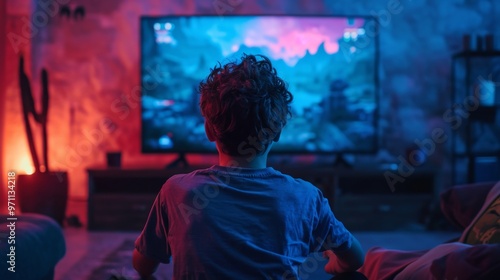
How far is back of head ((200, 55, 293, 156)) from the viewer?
96cm

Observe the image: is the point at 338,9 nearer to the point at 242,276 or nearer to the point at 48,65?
the point at 48,65

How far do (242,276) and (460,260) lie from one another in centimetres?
38

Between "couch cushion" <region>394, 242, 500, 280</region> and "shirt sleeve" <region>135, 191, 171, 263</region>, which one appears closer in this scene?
"couch cushion" <region>394, 242, 500, 280</region>

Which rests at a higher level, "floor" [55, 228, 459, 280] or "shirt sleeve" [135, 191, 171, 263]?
"shirt sleeve" [135, 191, 171, 263]

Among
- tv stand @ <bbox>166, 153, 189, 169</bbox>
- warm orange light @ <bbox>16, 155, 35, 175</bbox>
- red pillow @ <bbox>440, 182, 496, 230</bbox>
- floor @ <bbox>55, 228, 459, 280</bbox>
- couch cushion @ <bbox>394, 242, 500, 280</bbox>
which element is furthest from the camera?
warm orange light @ <bbox>16, 155, 35, 175</bbox>

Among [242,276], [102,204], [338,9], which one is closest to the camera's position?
[242,276]

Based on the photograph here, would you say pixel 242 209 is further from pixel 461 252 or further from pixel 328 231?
pixel 461 252

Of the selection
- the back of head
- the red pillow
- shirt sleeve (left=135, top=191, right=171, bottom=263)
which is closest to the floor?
the red pillow

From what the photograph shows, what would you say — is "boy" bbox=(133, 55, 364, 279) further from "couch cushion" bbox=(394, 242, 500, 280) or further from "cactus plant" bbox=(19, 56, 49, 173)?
"cactus plant" bbox=(19, 56, 49, 173)

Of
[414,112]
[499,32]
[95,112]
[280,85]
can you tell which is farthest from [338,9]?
[280,85]

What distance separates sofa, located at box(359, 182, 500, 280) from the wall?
8.56 feet

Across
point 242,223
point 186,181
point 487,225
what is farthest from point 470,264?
point 487,225

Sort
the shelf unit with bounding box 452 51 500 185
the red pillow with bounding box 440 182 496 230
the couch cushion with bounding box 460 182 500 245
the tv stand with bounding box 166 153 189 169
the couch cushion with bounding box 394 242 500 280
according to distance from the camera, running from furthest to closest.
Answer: the shelf unit with bounding box 452 51 500 185
the tv stand with bounding box 166 153 189 169
the red pillow with bounding box 440 182 496 230
the couch cushion with bounding box 460 182 500 245
the couch cushion with bounding box 394 242 500 280

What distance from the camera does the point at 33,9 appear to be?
436cm
